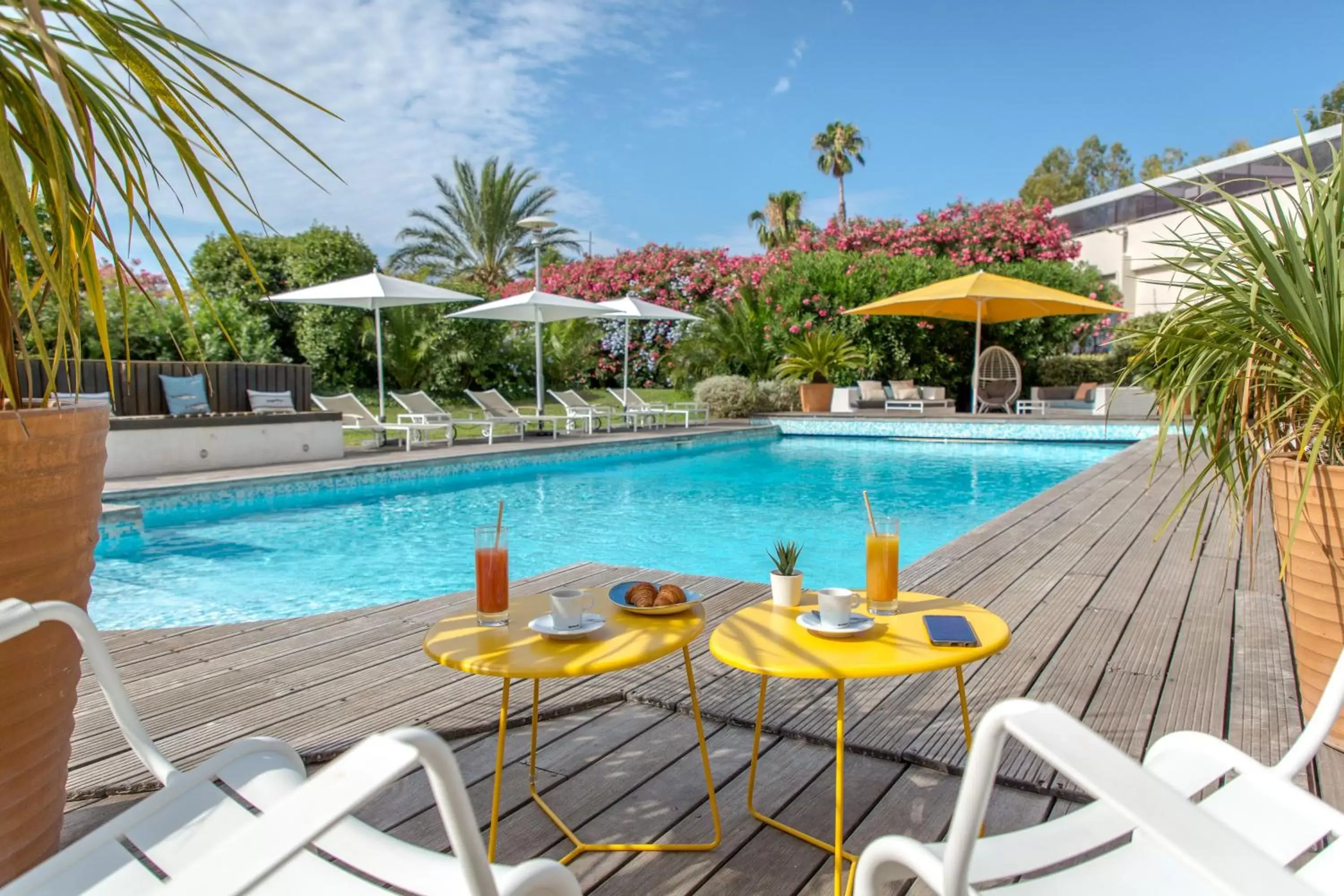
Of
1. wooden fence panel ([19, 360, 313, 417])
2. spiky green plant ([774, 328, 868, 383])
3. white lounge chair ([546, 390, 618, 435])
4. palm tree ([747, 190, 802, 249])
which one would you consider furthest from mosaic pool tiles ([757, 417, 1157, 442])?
palm tree ([747, 190, 802, 249])

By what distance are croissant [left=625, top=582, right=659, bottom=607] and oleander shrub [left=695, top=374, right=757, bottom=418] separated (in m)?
13.0

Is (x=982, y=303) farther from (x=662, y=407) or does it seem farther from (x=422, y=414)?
(x=422, y=414)

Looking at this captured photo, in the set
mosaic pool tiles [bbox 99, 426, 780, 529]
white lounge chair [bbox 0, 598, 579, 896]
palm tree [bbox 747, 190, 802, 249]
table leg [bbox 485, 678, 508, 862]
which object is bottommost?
mosaic pool tiles [bbox 99, 426, 780, 529]

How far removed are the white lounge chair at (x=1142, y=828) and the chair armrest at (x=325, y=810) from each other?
17.8 inches

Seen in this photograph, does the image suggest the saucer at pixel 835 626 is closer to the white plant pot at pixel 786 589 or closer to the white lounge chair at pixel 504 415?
the white plant pot at pixel 786 589

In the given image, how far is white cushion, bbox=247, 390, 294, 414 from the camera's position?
891 centimetres

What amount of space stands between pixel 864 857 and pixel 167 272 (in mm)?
1357

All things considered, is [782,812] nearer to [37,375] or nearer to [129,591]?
[129,591]

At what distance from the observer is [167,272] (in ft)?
4.46

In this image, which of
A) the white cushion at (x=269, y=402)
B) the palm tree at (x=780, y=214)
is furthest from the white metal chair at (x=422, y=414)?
the palm tree at (x=780, y=214)

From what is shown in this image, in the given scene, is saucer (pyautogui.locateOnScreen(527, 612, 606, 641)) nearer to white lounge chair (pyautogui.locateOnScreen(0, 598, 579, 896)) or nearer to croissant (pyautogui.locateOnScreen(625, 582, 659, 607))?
croissant (pyautogui.locateOnScreen(625, 582, 659, 607))

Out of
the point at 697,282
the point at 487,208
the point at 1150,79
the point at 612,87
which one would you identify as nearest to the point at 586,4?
the point at 697,282

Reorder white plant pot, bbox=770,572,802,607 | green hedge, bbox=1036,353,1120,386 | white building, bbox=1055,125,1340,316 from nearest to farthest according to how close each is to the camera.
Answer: white plant pot, bbox=770,572,802,607, green hedge, bbox=1036,353,1120,386, white building, bbox=1055,125,1340,316

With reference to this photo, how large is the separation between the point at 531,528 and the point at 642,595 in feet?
17.4
